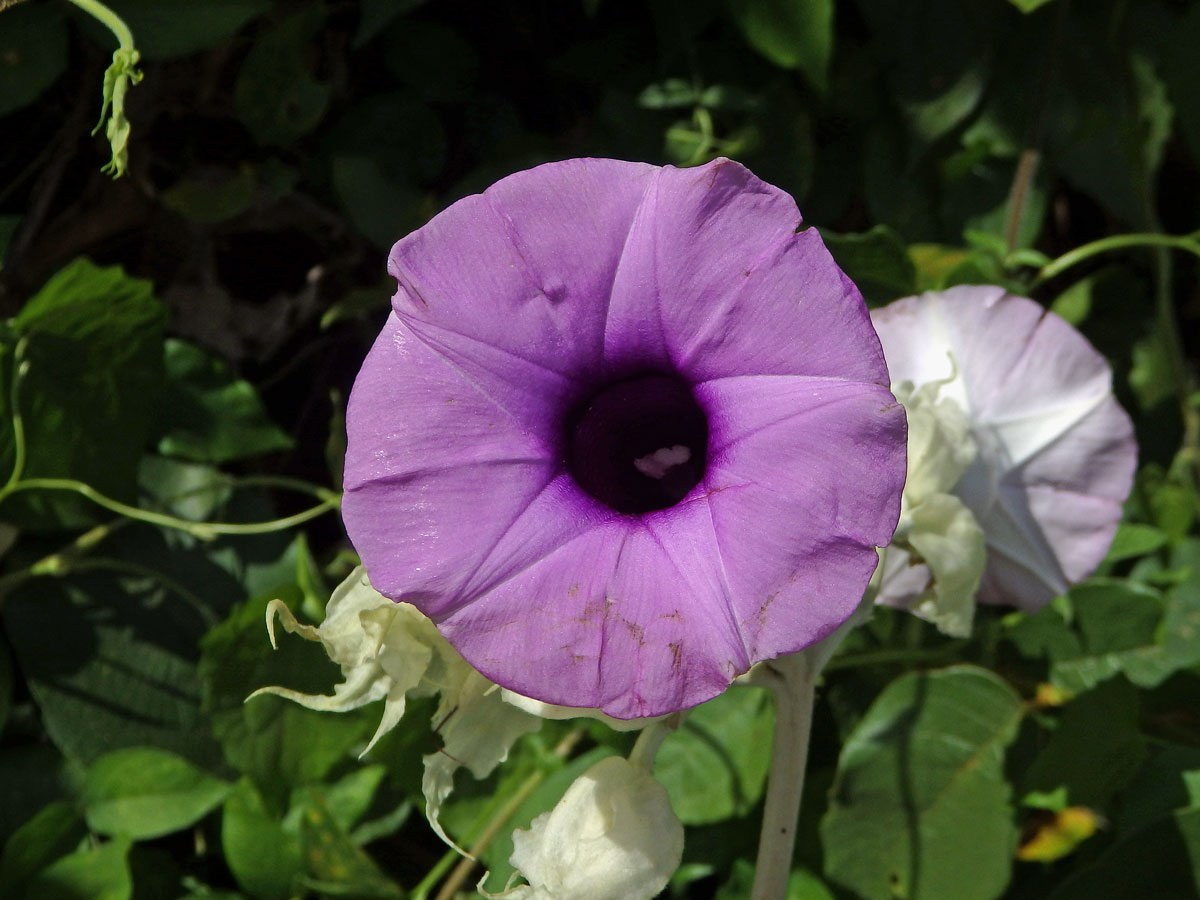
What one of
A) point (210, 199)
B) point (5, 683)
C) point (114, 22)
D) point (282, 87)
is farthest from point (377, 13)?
point (5, 683)

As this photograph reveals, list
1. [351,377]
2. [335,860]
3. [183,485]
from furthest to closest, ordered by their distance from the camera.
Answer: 1. [351,377]
2. [183,485]
3. [335,860]

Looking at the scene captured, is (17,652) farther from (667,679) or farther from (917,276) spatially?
(917,276)

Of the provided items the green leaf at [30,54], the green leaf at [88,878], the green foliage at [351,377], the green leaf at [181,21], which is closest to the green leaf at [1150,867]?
the green foliage at [351,377]

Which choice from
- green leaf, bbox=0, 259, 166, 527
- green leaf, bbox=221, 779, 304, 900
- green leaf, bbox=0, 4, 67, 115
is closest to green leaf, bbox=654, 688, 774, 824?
green leaf, bbox=221, 779, 304, 900

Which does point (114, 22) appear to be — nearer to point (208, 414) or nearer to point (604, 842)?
point (208, 414)

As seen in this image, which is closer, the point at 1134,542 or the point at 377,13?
the point at 377,13

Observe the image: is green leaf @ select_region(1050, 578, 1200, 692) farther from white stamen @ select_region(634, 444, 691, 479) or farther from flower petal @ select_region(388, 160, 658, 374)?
flower petal @ select_region(388, 160, 658, 374)

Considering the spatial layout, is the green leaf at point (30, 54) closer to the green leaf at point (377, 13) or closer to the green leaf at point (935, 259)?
the green leaf at point (377, 13)
